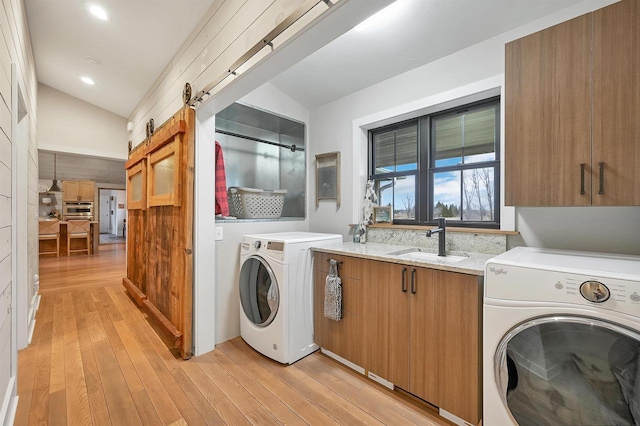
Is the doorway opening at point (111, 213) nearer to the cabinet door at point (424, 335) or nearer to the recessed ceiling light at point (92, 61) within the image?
the recessed ceiling light at point (92, 61)

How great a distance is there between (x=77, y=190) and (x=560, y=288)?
10.7 m

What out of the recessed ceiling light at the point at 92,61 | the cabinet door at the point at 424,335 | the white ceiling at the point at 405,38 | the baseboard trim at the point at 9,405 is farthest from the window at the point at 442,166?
the recessed ceiling light at the point at 92,61

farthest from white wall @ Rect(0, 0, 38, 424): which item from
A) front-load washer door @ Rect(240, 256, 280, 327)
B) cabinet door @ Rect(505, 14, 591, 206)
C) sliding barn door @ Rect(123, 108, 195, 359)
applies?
cabinet door @ Rect(505, 14, 591, 206)

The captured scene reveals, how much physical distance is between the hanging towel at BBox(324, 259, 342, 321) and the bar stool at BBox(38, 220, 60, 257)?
25.7ft

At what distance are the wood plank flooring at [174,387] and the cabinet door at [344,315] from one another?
0.14 m

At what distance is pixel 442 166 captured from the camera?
228 cm

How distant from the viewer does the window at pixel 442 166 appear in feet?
6.73

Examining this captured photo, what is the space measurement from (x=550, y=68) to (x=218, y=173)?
229 cm

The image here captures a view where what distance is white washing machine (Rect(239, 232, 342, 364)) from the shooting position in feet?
6.68

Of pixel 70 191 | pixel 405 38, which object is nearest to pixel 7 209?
pixel 405 38

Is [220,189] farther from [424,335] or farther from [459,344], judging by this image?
[459,344]

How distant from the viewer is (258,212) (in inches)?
105

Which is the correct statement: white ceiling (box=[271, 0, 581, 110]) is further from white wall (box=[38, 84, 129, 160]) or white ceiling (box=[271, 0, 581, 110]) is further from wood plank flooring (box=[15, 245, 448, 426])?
white wall (box=[38, 84, 129, 160])

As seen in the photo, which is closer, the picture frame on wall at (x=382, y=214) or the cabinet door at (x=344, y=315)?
the cabinet door at (x=344, y=315)
